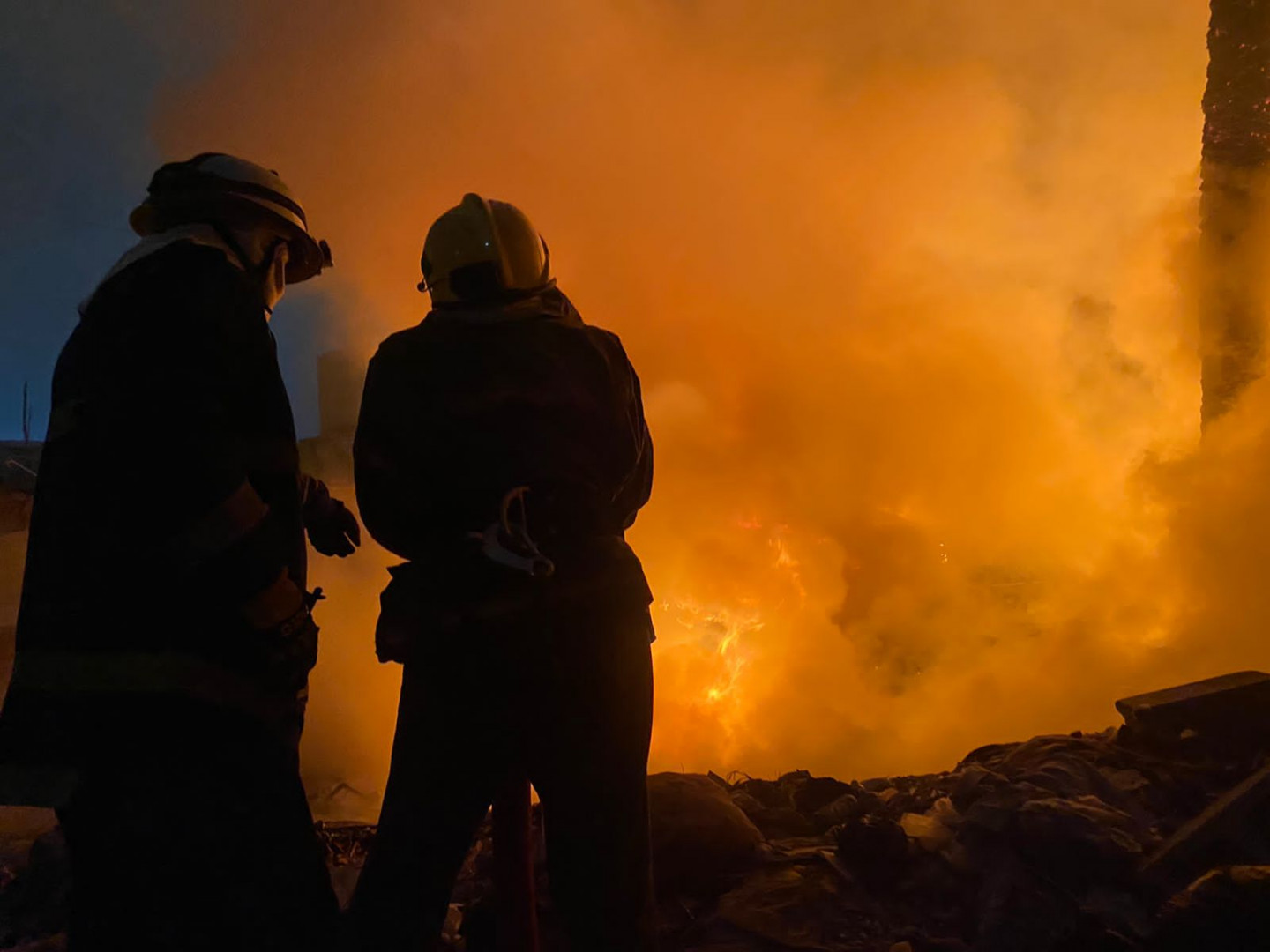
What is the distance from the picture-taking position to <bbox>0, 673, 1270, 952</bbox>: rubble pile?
8.41ft

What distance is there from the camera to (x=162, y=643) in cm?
144

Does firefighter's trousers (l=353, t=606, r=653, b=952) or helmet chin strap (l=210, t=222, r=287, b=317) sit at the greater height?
helmet chin strap (l=210, t=222, r=287, b=317)

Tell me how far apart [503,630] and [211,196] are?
3.99 feet

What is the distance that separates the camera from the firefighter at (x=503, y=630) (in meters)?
1.47

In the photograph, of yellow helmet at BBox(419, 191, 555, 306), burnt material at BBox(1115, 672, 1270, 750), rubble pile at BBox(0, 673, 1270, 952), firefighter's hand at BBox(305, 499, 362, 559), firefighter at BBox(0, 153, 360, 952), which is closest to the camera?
firefighter at BBox(0, 153, 360, 952)

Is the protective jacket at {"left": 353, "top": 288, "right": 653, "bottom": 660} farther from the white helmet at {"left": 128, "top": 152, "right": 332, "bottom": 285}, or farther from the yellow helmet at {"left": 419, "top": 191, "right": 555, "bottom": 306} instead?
the white helmet at {"left": 128, "top": 152, "right": 332, "bottom": 285}

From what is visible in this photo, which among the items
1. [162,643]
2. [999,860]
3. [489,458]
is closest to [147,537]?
[162,643]

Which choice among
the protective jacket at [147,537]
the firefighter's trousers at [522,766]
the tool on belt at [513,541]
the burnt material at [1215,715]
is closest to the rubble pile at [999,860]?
the burnt material at [1215,715]

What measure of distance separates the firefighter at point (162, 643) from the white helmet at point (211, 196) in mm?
252

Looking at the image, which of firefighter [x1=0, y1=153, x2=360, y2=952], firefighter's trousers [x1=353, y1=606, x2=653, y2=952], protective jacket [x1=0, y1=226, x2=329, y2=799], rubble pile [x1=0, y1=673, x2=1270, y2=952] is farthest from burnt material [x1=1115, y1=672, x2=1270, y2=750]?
protective jacket [x1=0, y1=226, x2=329, y2=799]

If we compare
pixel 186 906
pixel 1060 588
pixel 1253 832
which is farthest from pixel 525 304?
pixel 1060 588

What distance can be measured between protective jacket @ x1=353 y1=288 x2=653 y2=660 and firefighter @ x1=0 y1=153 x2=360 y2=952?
0.85ft

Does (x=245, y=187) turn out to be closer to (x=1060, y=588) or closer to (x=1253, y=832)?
(x=1253, y=832)

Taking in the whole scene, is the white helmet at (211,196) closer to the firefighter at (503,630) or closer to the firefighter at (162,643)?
the firefighter at (162,643)
